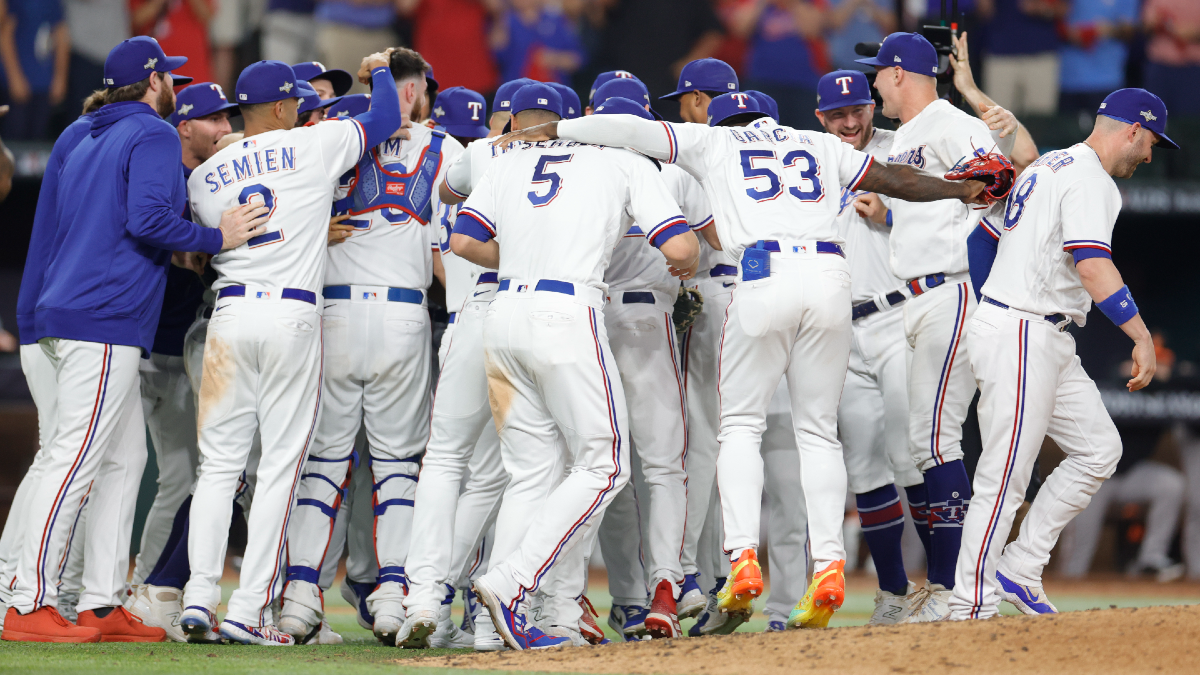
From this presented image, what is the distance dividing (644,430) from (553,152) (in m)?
1.16

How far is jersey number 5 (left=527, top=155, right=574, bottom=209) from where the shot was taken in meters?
4.27

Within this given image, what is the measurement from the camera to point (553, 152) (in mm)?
4398

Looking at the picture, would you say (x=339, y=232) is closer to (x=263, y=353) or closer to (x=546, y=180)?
(x=263, y=353)

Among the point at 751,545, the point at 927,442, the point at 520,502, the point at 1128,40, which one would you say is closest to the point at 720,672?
the point at 751,545

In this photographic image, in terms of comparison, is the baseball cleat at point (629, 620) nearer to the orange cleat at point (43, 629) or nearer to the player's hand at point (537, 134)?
the player's hand at point (537, 134)

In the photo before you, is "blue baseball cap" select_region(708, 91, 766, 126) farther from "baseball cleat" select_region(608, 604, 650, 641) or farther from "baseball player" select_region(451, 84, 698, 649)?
"baseball cleat" select_region(608, 604, 650, 641)

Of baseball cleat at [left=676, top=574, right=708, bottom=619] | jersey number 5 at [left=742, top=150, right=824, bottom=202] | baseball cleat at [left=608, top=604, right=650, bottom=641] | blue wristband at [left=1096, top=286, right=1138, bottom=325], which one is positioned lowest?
baseball cleat at [left=608, top=604, right=650, bottom=641]

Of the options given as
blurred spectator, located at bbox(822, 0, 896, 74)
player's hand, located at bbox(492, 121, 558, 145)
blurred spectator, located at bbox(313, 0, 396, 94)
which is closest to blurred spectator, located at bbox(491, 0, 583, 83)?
blurred spectator, located at bbox(313, 0, 396, 94)

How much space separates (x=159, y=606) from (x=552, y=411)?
1951mm

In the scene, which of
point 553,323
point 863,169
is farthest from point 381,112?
point 863,169

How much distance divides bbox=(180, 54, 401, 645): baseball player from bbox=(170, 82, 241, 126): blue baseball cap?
0.54 m

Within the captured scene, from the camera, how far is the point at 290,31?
1048 cm

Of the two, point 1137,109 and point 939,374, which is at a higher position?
point 1137,109

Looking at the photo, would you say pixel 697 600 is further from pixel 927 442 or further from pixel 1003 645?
pixel 1003 645
